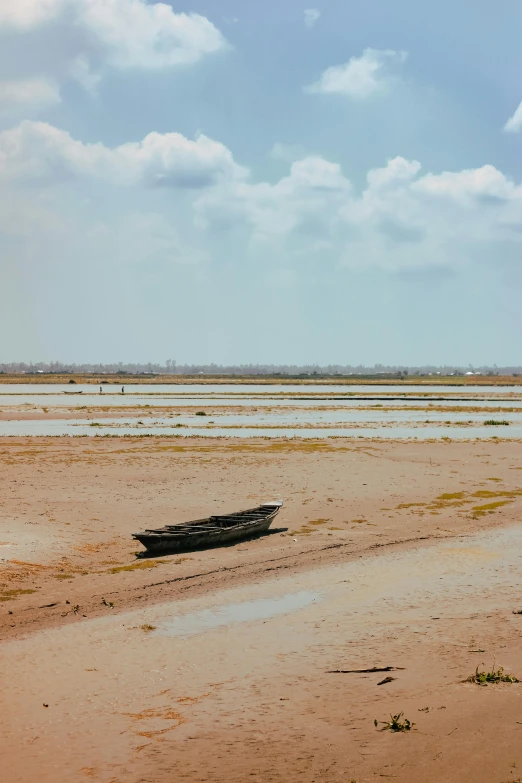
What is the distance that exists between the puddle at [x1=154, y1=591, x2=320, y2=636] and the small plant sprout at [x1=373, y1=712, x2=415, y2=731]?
4.85m

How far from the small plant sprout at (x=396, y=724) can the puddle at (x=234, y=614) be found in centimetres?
485

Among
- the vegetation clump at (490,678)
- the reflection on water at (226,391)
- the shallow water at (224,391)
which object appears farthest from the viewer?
the shallow water at (224,391)

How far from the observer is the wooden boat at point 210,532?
19.5 metres

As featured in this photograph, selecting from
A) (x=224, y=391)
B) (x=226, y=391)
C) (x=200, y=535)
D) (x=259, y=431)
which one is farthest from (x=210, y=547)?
(x=224, y=391)

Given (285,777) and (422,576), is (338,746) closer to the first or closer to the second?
(285,777)

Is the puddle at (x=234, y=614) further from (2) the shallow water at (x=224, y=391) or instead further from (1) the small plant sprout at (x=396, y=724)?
(2) the shallow water at (x=224, y=391)

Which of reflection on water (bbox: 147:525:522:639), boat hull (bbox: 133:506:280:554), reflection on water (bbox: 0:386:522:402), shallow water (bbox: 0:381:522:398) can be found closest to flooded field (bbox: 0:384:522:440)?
boat hull (bbox: 133:506:280:554)

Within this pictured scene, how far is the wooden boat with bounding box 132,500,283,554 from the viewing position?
1952 centimetres

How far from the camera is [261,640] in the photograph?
1335cm

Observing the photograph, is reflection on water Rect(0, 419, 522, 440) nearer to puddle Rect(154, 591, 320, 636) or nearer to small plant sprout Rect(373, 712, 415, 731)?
puddle Rect(154, 591, 320, 636)

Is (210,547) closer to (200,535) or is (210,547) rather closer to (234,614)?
(200,535)

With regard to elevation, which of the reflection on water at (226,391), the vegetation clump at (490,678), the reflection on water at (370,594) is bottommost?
the reflection on water at (370,594)

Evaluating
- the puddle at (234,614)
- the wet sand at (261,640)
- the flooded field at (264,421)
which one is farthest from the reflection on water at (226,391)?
the puddle at (234,614)

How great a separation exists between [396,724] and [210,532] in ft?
37.5
